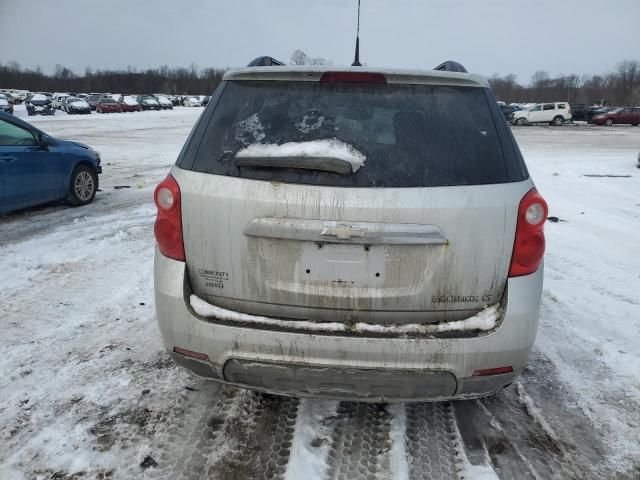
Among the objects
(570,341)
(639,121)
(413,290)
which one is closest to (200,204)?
(413,290)

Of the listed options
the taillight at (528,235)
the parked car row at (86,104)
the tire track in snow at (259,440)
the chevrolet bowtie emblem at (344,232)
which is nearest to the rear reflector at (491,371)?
the taillight at (528,235)

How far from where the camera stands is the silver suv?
7.17ft

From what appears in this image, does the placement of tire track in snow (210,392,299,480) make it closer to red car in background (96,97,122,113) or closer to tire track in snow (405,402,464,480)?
tire track in snow (405,402,464,480)

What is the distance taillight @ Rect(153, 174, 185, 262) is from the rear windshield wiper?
412mm

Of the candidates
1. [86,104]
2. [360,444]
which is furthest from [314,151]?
[86,104]

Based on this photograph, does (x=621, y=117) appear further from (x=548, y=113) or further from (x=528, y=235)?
(x=528, y=235)

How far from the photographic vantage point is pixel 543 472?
8.11 ft

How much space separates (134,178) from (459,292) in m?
10.4

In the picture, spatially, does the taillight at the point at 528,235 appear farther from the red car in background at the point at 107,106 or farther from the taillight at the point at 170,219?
the red car in background at the point at 107,106

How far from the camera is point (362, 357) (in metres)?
2.20

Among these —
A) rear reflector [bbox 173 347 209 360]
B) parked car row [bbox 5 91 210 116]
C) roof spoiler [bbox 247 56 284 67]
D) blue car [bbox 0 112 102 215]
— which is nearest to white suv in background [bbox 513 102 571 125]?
parked car row [bbox 5 91 210 116]

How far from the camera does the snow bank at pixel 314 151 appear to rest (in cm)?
224

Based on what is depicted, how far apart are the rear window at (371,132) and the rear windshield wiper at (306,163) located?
11 millimetres

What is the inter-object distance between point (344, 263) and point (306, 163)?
490 mm
